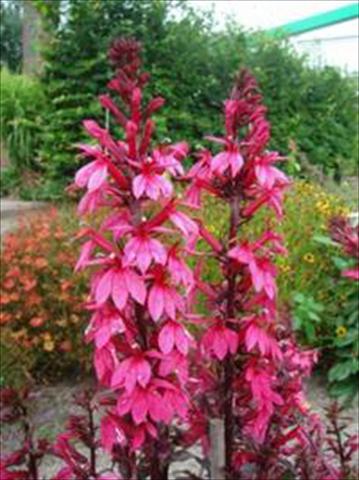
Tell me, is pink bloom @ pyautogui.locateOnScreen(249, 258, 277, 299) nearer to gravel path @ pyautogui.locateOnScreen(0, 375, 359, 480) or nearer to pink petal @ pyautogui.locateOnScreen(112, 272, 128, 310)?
pink petal @ pyautogui.locateOnScreen(112, 272, 128, 310)

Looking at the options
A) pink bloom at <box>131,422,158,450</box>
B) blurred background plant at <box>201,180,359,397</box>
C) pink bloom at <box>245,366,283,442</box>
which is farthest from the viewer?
blurred background plant at <box>201,180,359,397</box>

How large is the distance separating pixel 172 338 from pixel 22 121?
10028 mm

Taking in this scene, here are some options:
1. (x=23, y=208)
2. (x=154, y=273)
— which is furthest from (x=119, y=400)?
(x=23, y=208)

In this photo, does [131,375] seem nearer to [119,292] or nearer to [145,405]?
[145,405]

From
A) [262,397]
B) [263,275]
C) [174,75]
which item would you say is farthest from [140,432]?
[174,75]

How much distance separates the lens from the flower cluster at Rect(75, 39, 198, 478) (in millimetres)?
1552

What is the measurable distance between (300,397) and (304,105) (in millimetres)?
9956

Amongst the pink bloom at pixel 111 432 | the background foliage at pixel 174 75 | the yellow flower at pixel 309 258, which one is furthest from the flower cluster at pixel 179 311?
the background foliage at pixel 174 75

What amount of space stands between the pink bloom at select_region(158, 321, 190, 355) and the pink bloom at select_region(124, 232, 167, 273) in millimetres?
128

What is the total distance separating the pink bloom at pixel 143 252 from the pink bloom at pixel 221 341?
29 cm

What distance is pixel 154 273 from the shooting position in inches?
62.2

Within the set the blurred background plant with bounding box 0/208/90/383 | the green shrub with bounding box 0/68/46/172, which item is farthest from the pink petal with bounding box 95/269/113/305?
the green shrub with bounding box 0/68/46/172

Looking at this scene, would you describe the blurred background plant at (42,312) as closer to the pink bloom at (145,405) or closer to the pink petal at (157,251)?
the pink bloom at (145,405)

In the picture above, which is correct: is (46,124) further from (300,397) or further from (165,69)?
(300,397)
